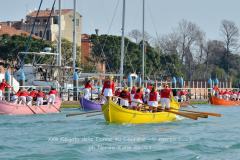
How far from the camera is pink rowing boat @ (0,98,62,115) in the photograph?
42.2 metres

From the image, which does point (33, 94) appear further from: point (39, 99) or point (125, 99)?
point (125, 99)

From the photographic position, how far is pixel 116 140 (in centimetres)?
2714

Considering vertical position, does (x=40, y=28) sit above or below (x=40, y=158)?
above

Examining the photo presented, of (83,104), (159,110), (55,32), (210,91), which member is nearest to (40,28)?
(55,32)

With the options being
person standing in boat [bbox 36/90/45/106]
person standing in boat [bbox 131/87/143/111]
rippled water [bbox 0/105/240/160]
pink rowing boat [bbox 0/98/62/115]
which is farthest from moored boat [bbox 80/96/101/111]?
rippled water [bbox 0/105/240/160]

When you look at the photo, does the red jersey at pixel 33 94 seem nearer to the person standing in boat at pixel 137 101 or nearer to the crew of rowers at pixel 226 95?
the person standing in boat at pixel 137 101

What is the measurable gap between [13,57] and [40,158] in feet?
204

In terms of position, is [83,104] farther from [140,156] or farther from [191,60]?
[191,60]

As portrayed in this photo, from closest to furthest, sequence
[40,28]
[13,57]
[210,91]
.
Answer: [210,91], [13,57], [40,28]

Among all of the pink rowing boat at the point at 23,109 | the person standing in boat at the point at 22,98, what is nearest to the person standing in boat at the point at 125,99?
the pink rowing boat at the point at 23,109

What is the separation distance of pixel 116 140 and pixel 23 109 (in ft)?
56.5

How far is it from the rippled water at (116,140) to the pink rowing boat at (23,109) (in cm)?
573

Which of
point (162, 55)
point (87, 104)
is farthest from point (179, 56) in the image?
point (87, 104)

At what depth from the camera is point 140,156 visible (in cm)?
2298
